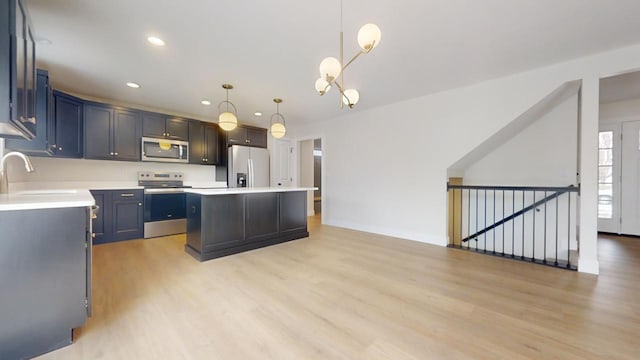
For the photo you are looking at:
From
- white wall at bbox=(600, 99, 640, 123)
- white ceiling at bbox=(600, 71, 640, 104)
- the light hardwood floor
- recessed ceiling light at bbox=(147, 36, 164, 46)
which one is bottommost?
the light hardwood floor

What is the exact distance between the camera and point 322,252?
144 inches

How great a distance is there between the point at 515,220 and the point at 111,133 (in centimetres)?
740

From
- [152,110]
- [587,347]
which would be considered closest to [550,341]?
[587,347]

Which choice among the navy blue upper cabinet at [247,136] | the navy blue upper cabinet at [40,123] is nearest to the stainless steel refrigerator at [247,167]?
the navy blue upper cabinet at [247,136]

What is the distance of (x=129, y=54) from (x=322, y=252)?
3441 mm

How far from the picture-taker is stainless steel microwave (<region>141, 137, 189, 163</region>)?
463 cm

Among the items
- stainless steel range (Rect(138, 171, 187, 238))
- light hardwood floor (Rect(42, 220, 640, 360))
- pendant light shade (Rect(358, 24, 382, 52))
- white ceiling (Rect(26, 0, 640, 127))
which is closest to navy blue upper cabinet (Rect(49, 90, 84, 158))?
white ceiling (Rect(26, 0, 640, 127))

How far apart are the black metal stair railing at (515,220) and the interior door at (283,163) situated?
4066 millimetres

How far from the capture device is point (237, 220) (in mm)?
3641

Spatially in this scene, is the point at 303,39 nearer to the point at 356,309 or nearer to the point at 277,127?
the point at 277,127

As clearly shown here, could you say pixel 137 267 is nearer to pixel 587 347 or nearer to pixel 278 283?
pixel 278 283

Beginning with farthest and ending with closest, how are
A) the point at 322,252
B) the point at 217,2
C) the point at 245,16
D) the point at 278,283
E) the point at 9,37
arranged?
the point at 322,252 → the point at 278,283 → the point at 245,16 → the point at 217,2 → the point at 9,37

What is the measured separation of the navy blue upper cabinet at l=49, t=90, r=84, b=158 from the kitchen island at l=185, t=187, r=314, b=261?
2.03 m

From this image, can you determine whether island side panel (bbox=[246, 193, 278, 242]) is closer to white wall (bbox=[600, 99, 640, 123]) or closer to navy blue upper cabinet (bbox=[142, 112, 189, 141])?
navy blue upper cabinet (bbox=[142, 112, 189, 141])
